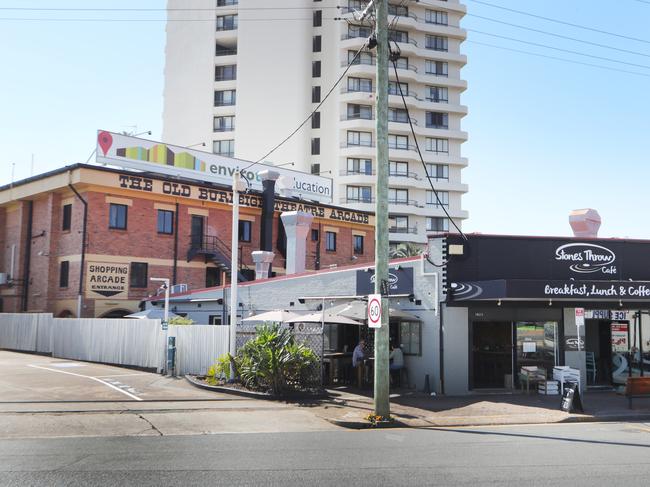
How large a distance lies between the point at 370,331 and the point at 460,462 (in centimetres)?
1183

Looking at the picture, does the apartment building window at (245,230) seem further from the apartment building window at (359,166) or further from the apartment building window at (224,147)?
the apartment building window at (359,166)

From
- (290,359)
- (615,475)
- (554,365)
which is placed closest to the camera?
(615,475)

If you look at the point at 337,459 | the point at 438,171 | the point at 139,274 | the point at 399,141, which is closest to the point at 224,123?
the point at 399,141

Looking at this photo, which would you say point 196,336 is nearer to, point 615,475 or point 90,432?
point 90,432

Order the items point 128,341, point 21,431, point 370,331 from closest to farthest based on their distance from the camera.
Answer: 1. point 21,431
2. point 370,331
3. point 128,341

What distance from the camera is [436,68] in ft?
250

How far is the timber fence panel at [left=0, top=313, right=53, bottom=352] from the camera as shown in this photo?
3294 cm

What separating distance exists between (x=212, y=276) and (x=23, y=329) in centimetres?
1120

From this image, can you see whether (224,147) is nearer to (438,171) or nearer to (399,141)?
(399,141)

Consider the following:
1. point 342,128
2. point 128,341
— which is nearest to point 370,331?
point 128,341

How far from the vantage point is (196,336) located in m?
22.4

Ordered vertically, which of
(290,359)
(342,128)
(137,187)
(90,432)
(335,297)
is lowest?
(90,432)

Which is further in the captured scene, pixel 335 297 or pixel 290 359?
pixel 335 297

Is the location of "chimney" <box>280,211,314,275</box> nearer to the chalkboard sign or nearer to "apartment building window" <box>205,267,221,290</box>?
"apartment building window" <box>205,267,221,290</box>
